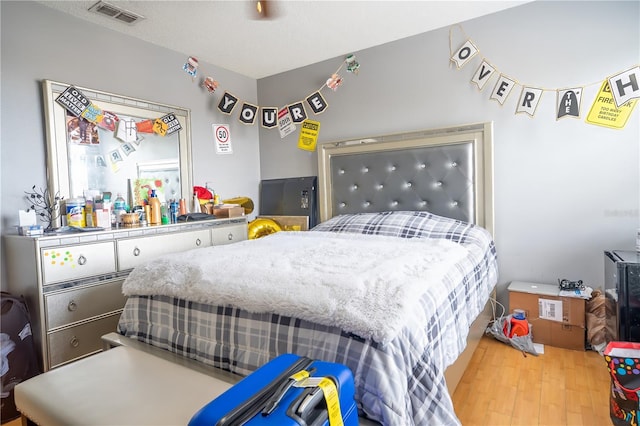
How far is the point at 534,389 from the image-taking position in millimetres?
1764

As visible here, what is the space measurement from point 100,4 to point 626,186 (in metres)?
3.48

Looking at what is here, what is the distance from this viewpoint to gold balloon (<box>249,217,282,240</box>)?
10.5ft

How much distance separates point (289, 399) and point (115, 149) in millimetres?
2407

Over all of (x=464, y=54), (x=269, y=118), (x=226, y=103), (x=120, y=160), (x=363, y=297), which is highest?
(x=464, y=54)

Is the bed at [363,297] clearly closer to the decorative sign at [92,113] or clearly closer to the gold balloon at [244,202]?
the gold balloon at [244,202]

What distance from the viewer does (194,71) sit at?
299cm

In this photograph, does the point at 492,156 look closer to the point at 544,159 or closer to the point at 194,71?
the point at 544,159

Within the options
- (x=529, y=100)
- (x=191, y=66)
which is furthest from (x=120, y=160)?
(x=529, y=100)

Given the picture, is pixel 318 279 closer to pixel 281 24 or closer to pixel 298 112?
pixel 281 24

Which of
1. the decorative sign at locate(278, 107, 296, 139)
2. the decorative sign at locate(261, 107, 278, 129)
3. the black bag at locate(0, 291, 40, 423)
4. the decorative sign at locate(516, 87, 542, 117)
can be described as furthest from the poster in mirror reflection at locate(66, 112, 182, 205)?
the decorative sign at locate(516, 87, 542, 117)

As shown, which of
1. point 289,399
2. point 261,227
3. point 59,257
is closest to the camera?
point 289,399

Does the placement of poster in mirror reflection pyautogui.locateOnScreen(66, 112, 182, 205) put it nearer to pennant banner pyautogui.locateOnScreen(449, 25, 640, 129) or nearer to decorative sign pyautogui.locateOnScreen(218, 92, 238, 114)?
decorative sign pyautogui.locateOnScreen(218, 92, 238, 114)

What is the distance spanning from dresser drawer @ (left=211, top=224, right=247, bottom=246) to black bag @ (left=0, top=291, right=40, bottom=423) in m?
1.27

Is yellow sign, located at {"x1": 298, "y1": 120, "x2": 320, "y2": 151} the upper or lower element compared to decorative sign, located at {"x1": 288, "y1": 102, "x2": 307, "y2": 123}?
lower
